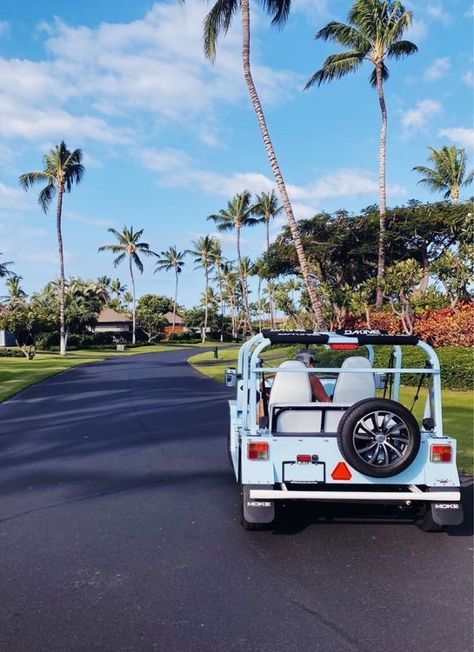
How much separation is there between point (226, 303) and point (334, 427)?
9587 centimetres

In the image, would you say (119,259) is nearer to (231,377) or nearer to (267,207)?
(267,207)

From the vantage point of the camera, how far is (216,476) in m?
7.48

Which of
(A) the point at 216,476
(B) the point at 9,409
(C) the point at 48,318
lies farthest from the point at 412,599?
(C) the point at 48,318

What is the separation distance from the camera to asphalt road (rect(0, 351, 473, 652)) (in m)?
3.44

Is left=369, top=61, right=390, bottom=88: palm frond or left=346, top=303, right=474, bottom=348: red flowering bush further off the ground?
left=369, top=61, right=390, bottom=88: palm frond

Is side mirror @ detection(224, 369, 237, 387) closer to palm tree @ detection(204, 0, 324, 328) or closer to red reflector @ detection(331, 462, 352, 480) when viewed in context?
red reflector @ detection(331, 462, 352, 480)

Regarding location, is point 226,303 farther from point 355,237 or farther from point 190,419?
point 190,419

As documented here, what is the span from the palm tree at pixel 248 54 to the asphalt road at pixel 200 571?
1446cm

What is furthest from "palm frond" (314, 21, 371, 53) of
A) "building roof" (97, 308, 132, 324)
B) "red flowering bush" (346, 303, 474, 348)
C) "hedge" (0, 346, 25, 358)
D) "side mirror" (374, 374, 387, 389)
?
"building roof" (97, 308, 132, 324)

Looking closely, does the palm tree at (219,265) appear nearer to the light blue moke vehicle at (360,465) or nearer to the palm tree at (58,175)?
the palm tree at (58,175)

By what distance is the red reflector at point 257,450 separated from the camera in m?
4.99

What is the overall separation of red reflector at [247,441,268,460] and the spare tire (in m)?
0.63

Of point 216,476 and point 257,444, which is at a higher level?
point 257,444

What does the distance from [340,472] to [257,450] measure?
73cm
